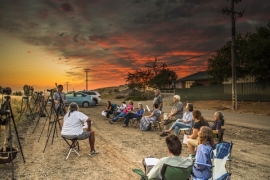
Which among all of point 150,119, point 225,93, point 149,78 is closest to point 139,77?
point 149,78

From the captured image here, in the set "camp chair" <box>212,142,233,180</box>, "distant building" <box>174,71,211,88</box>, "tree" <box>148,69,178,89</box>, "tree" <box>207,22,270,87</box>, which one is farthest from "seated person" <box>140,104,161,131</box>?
"tree" <box>148,69,178,89</box>

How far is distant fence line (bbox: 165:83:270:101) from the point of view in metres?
22.9

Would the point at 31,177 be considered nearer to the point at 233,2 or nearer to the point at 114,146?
the point at 114,146

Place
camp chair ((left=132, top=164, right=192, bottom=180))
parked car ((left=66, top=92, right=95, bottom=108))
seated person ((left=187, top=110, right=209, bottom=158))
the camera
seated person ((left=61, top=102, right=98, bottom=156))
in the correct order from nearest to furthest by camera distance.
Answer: camp chair ((left=132, top=164, right=192, bottom=180)) < the camera < seated person ((left=187, top=110, right=209, bottom=158)) < seated person ((left=61, top=102, right=98, bottom=156)) < parked car ((left=66, top=92, right=95, bottom=108))

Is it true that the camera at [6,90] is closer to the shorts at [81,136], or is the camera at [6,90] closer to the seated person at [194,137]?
the shorts at [81,136]

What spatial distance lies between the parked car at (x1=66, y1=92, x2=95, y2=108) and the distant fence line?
14515 millimetres

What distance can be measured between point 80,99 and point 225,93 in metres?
16.4

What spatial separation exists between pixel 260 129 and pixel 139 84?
40628mm

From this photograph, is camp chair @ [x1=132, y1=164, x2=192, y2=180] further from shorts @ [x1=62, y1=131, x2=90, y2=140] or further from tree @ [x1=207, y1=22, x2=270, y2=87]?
tree @ [x1=207, y1=22, x2=270, y2=87]

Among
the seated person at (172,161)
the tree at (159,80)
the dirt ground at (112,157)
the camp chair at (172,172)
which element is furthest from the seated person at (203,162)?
the tree at (159,80)

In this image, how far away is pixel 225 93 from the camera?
28.0 metres

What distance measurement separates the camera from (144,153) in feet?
24.0

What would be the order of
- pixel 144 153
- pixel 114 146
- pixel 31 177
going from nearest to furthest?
pixel 31 177
pixel 144 153
pixel 114 146

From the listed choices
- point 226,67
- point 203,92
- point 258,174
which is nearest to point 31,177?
point 258,174
